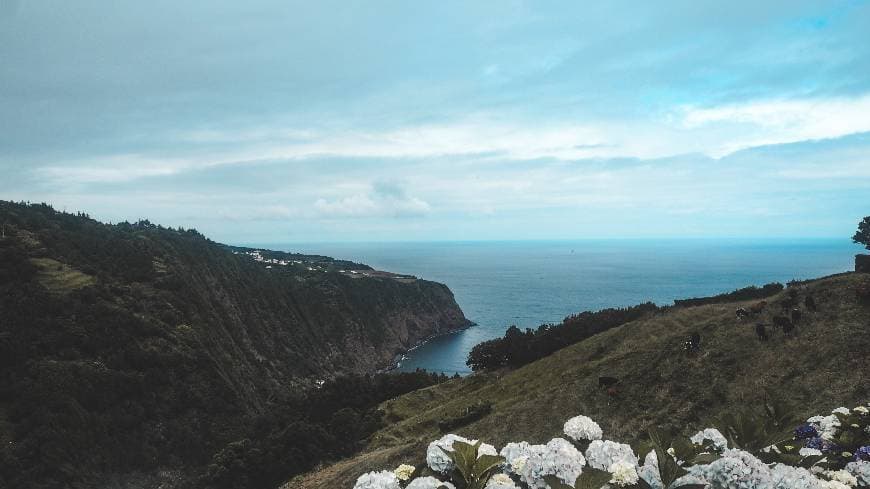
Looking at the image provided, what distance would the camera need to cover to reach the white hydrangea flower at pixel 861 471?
6.13 metres

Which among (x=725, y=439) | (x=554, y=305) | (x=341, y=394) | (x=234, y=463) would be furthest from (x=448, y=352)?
(x=725, y=439)

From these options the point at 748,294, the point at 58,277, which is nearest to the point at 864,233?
the point at 748,294

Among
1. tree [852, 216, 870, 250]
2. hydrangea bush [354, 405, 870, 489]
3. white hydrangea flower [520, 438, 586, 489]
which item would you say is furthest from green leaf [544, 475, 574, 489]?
tree [852, 216, 870, 250]

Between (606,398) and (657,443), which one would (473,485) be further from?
(606,398)

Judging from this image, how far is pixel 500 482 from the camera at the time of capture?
544cm

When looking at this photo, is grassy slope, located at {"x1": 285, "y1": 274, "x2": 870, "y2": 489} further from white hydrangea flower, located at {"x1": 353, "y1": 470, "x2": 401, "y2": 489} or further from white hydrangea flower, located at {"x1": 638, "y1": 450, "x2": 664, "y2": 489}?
white hydrangea flower, located at {"x1": 353, "y1": 470, "x2": 401, "y2": 489}

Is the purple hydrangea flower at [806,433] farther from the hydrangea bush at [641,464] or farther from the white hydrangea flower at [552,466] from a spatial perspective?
the white hydrangea flower at [552,466]

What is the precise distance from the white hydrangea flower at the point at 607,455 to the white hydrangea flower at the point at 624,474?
1.00 feet

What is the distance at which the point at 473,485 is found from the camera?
213 inches

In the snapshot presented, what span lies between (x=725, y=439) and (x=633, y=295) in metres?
206

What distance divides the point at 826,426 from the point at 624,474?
5.84 metres

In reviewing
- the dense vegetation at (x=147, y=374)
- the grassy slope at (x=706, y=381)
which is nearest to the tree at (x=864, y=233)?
the grassy slope at (x=706, y=381)

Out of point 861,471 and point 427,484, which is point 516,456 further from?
point 861,471

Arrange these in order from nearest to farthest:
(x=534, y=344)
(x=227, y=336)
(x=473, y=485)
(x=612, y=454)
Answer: (x=473, y=485) → (x=612, y=454) → (x=534, y=344) → (x=227, y=336)
